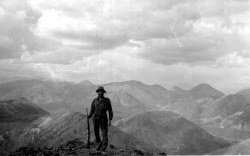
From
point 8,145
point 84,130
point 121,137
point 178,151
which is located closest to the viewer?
point 8,145

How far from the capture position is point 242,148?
14112 cm

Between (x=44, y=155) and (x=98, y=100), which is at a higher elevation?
(x=98, y=100)

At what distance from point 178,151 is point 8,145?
104790 millimetres

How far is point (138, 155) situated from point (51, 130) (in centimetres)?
11265

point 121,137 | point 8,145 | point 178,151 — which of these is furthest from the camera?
point 178,151

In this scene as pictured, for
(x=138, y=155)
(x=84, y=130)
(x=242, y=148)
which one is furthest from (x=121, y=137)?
(x=138, y=155)

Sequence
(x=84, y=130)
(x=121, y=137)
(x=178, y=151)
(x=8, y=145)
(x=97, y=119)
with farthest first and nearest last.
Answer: (x=178, y=151)
(x=121, y=137)
(x=84, y=130)
(x=8, y=145)
(x=97, y=119)

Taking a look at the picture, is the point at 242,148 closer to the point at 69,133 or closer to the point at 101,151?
the point at 69,133

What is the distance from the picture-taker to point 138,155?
24125 millimetres

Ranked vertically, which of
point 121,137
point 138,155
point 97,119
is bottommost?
point 121,137

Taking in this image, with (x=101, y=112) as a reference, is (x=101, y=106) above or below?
above

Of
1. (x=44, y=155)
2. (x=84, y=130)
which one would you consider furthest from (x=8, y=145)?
(x=44, y=155)

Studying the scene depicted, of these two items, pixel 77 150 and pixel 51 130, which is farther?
pixel 51 130

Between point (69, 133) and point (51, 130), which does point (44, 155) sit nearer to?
point (69, 133)
